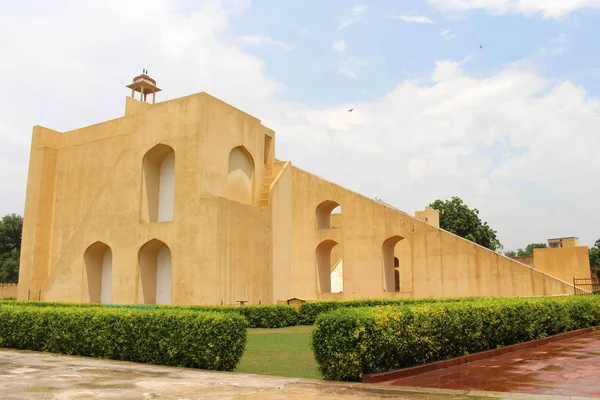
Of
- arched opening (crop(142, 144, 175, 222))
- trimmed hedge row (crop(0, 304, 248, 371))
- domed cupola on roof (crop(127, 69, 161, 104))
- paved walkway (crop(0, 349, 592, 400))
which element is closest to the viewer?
paved walkway (crop(0, 349, 592, 400))

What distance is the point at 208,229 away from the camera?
18.0m

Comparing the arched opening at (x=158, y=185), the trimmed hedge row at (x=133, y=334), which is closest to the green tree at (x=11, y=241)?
the arched opening at (x=158, y=185)

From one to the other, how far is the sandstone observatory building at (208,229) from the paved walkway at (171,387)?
10.6 m

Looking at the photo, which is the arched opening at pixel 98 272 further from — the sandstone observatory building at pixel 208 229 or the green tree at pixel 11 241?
the green tree at pixel 11 241

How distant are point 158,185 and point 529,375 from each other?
16.9 meters

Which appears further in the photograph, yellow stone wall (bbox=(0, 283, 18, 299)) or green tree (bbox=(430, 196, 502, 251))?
green tree (bbox=(430, 196, 502, 251))

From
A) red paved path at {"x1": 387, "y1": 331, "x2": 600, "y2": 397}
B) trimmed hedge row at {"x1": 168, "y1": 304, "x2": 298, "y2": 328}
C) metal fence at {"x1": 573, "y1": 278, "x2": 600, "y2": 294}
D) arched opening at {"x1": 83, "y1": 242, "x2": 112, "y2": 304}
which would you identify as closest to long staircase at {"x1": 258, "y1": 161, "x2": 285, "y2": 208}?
trimmed hedge row at {"x1": 168, "y1": 304, "x2": 298, "y2": 328}

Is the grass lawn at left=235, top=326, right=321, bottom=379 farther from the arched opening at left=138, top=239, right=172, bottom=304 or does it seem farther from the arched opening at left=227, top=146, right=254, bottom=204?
the arched opening at left=227, top=146, right=254, bottom=204

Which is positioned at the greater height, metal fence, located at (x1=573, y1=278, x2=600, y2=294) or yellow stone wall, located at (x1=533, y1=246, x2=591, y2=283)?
yellow stone wall, located at (x1=533, y1=246, x2=591, y2=283)

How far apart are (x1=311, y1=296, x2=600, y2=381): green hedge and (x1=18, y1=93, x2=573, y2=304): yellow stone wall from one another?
9.13 meters

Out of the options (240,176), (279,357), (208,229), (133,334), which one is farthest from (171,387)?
(240,176)

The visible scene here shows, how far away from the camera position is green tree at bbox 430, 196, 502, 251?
40969mm

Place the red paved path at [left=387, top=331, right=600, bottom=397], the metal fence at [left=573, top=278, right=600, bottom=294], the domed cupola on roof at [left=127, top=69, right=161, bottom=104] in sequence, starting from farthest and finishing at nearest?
the domed cupola on roof at [left=127, top=69, right=161, bottom=104] < the metal fence at [left=573, top=278, right=600, bottom=294] < the red paved path at [left=387, top=331, right=600, bottom=397]

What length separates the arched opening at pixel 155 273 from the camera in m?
19.5
